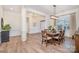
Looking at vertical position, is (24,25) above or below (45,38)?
above

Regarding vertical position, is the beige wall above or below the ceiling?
below

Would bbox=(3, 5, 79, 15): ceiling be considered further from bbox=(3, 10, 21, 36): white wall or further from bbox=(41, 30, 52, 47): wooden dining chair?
bbox=(41, 30, 52, 47): wooden dining chair

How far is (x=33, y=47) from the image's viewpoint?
114 inches

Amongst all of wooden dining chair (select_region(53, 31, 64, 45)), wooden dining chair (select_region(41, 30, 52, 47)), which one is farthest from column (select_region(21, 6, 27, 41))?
wooden dining chair (select_region(53, 31, 64, 45))

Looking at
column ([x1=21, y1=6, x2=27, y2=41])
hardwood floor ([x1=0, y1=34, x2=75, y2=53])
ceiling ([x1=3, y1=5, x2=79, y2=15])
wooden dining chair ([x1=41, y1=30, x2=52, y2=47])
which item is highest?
ceiling ([x1=3, y1=5, x2=79, y2=15])

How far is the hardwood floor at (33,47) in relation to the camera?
286 cm

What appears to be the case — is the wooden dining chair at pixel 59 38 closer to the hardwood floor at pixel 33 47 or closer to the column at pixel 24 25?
the hardwood floor at pixel 33 47

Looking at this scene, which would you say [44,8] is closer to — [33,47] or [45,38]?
[45,38]

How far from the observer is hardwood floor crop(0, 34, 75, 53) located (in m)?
2.86

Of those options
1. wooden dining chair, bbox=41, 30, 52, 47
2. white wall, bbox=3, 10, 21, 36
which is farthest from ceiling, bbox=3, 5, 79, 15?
wooden dining chair, bbox=41, 30, 52, 47

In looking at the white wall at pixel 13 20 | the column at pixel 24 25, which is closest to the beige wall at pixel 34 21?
the column at pixel 24 25

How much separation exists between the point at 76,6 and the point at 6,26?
56.8 inches

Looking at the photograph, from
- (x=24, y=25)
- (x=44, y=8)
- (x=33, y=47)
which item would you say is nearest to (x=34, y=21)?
(x=24, y=25)

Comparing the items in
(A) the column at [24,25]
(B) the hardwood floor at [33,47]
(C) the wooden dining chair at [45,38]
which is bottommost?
(B) the hardwood floor at [33,47]
